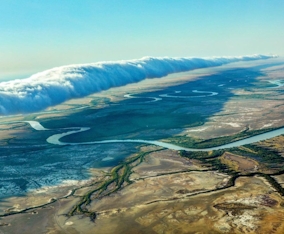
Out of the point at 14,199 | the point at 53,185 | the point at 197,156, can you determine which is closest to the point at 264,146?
the point at 197,156

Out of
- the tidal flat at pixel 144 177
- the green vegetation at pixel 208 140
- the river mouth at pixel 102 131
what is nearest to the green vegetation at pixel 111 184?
the tidal flat at pixel 144 177

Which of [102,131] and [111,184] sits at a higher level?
[111,184]

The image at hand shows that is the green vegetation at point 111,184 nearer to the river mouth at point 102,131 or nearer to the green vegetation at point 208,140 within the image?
the river mouth at point 102,131

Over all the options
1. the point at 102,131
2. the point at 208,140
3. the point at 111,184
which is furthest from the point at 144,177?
the point at 102,131

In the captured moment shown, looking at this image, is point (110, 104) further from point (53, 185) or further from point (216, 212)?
point (216, 212)

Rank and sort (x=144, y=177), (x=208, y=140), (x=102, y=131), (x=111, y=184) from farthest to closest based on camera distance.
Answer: (x=102, y=131) → (x=208, y=140) → (x=144, y=177) → (x=111, y=184)

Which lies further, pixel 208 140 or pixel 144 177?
pixel 208 140

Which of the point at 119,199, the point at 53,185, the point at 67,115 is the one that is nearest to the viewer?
the point at 119,199

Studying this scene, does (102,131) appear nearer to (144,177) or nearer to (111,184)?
(144,177)

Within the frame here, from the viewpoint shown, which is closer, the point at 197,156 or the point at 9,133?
the point at 197,156
